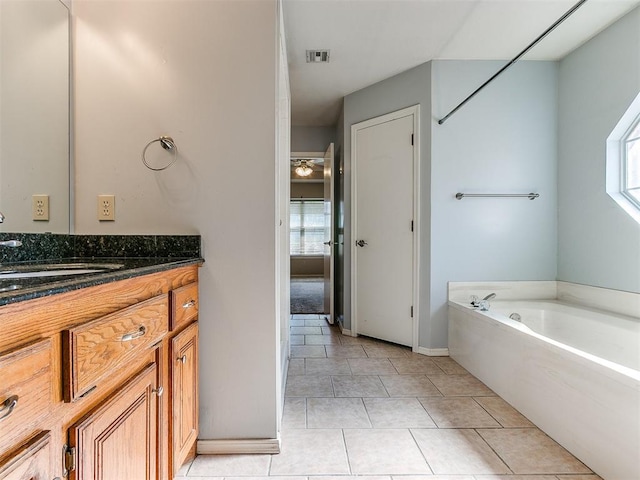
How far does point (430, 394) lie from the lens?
6.46 feet

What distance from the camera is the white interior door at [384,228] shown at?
2.77 m

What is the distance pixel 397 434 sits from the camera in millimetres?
1570

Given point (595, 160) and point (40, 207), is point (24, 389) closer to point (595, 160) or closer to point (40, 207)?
point (40, 207)

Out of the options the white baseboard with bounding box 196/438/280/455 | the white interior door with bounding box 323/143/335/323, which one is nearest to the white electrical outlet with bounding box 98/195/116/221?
the white baseboard with bounding box 196/438/280/455

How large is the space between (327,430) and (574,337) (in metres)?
1.88

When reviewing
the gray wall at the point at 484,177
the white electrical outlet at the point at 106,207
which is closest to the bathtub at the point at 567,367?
the gray wall at the point at 484,177

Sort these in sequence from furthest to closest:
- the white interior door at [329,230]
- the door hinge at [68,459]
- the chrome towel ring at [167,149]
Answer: the white interior door at [329,230] → the chrome towel ring at [167,149] → the door hinge at [68,459]

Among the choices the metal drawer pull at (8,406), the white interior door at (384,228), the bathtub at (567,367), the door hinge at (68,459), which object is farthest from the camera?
the white interior door at (384,228)

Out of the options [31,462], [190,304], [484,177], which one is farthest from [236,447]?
[484,177]

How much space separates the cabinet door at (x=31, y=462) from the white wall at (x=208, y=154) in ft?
2.72

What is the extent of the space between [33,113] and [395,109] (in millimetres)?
2492

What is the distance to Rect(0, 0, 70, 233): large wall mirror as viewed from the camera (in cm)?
120

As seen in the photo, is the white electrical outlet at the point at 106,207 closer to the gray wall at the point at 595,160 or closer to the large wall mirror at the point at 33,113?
the large wall mirror at the point at 33,113

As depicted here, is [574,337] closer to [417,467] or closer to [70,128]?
[417,467]
